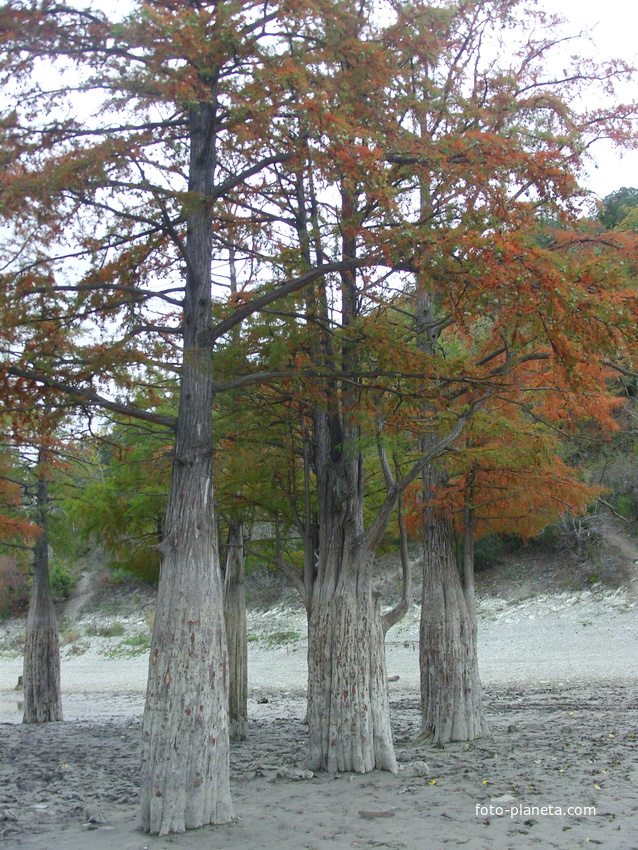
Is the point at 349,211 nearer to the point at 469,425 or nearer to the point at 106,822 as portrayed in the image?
the point at 469,425

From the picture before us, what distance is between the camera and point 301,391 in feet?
38.4

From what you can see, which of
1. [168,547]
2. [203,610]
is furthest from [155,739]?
[168,547]

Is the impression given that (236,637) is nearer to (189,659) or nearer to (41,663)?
(41,663)

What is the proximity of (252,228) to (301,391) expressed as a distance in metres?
2.89

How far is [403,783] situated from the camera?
10.2m

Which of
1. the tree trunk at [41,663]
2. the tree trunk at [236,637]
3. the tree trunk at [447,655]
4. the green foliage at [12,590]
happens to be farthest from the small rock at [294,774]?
the green foliage at [12,590]

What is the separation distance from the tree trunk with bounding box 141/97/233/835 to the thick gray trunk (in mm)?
3117

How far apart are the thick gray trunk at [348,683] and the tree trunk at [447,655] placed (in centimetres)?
267

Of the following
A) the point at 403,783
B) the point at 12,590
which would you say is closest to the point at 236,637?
the point at 403,783

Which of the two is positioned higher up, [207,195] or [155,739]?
[207,195]

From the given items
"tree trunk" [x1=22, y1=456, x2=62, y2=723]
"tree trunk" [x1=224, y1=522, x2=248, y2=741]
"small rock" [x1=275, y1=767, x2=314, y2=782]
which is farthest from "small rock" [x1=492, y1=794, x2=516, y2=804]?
"tree trunk" [x1=22, y1=456, x2=62, y2=723]

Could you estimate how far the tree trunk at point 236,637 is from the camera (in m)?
15.6

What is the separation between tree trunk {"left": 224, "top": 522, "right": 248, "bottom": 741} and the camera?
15641mm

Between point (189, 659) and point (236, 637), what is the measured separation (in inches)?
340
